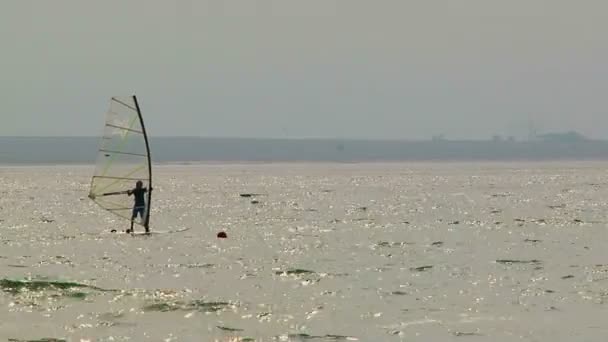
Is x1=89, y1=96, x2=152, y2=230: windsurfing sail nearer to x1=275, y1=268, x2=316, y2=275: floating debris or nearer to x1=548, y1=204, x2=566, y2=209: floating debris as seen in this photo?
x1=275, y1=268, x2=316, y2=275: floating debris

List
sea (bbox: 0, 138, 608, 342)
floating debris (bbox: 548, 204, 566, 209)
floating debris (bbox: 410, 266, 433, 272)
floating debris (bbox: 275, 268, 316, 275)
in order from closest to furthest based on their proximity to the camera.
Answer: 1. sea (bbox: 0, 138, 608, 342)
2. floating debris (bbox: 275, 268, 316, 275)
3. floating debris (bbox: 410, 266, 433, 272)
4. floating debris (bbox: 548, 204, 566, 209)

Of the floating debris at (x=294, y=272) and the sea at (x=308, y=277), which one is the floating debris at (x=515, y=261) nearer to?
the sea at (x=308, y=277)

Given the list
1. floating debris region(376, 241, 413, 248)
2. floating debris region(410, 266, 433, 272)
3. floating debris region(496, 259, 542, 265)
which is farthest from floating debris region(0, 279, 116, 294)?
floating debris region(376, 241, 413, 248)

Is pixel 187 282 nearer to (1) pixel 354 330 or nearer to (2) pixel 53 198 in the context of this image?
(1) pixel 354 330

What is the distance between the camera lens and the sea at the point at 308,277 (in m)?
19.4

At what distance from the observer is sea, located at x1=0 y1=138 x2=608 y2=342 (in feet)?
63.6

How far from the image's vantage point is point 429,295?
76.2 feet

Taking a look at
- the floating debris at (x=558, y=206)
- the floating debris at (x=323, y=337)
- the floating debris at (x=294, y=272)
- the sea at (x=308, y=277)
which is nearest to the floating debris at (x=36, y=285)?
the sea at (x=308, y=277)

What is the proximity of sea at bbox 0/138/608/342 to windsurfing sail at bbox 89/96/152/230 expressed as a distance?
134cm

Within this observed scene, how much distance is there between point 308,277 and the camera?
87.5ft

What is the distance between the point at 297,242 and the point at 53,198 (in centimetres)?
3477

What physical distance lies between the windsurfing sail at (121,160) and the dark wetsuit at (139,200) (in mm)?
128

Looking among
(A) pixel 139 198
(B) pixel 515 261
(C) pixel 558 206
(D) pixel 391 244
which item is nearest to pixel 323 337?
(B) pixel 515 261

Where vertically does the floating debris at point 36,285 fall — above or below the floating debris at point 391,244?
above
